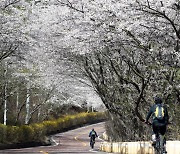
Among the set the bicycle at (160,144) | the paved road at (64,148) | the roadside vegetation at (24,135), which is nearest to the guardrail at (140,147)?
the bicycle at (160,144)

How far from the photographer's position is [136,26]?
14719 mm

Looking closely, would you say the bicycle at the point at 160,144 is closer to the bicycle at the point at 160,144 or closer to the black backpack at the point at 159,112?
the bicycle at the point at 160,144

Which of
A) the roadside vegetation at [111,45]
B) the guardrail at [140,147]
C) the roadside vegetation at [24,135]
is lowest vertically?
the guardrail at [140,147]

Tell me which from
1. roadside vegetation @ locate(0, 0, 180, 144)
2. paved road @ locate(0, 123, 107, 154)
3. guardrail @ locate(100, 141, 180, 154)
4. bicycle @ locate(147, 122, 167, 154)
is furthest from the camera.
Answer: paved road @ locate(0, 123, 107, 154)

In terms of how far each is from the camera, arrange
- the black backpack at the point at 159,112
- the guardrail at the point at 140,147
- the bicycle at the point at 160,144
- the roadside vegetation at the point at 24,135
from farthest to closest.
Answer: the roadside vegetation at the point at 24,135 < the guardrail at the point at 140,147 < the bicycle at the point at 160,144 < the black backpack at the point at 159,112

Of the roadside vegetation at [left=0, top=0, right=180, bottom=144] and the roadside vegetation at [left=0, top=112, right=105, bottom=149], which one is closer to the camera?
the roadside vegetation at [left=0, top=0, right=180, bottom=144]

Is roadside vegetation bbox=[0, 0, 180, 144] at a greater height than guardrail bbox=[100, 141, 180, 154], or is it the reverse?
roadside vegetation bbox=[0, 0, 180, 144]

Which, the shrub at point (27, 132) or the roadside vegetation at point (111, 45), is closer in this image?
the roadside vegetation at point (111, 45)

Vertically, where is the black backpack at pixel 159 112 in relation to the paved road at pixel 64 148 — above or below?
above

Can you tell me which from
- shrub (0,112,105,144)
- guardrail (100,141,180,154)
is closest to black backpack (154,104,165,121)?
guardrail (100,141,180,154)

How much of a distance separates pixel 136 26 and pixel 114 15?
1076mm

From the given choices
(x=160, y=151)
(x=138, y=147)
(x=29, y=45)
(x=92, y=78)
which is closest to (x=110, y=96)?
(x=92, y=78)

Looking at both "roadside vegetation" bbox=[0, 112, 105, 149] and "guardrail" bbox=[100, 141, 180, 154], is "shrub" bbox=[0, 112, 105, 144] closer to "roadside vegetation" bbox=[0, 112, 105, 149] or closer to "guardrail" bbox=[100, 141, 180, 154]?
"roadside vegetation" bbox=[0, 112, 105, 149]

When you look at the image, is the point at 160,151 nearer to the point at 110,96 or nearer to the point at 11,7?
the point at 11,7
